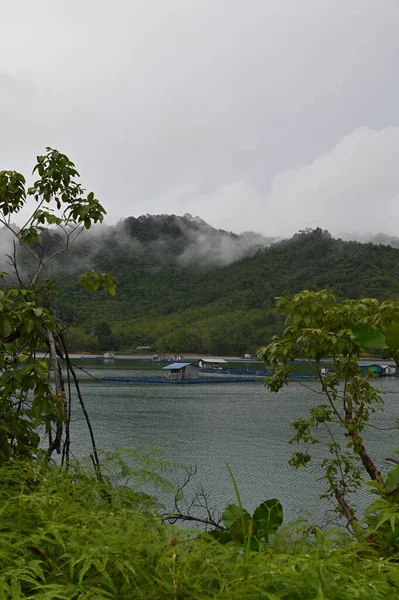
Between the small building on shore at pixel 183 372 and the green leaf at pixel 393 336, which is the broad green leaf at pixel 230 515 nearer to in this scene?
the green leaf at pixel 393 336

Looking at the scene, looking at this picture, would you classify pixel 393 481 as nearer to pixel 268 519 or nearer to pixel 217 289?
pixel 268 519

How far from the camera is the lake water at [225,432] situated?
1398 centimetres

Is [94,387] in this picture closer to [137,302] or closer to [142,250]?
[137,302]

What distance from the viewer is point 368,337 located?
1528 millimetres

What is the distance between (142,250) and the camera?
111312 mm

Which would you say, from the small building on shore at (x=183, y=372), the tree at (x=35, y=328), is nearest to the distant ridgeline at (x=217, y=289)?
the small building on shore at (x=183, y=372)

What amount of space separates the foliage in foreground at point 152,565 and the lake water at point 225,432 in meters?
6.02

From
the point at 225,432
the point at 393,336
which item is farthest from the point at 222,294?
the point at 393,336

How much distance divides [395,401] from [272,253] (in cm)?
4991

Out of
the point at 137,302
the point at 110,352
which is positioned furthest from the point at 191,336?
the point at 137,302

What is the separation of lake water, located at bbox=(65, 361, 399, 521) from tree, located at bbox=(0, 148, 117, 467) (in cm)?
457

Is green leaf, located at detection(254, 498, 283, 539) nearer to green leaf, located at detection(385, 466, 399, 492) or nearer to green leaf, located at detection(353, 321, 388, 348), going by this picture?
green leaf, located at detection(385, 466, 399, 492)

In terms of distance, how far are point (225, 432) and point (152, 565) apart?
21.8 meters

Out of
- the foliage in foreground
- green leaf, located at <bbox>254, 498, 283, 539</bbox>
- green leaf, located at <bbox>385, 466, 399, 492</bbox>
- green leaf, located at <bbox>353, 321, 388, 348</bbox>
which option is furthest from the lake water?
the foliage in foreground
